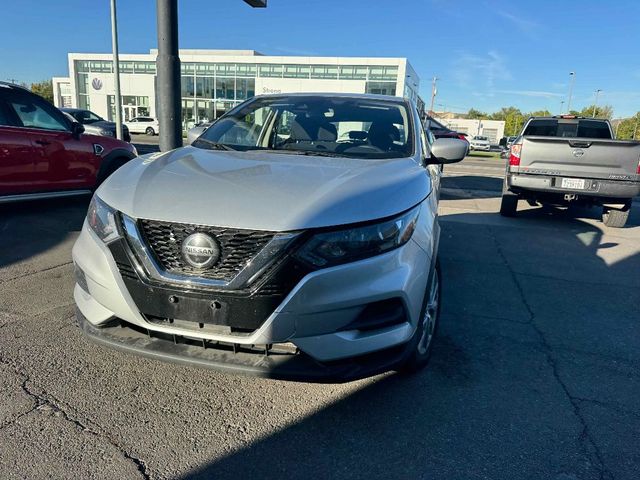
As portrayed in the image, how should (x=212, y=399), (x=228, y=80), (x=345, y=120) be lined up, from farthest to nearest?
(x=228, y=80), (x=345, y=120), (x=212, y=399)

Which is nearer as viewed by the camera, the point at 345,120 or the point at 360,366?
the point at 360,366

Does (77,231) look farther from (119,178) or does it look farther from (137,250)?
(137,250)

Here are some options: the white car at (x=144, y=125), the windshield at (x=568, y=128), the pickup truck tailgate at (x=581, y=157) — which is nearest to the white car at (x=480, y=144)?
the white car at (x=144, y=125)

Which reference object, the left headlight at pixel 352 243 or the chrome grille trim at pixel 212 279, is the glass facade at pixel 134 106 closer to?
the chrome grille trim at pixel 212 279

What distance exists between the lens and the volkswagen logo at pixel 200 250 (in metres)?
2.01

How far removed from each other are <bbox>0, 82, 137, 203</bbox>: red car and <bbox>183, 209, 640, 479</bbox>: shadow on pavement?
5.41 metres

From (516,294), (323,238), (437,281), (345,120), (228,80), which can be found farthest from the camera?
(228,80)

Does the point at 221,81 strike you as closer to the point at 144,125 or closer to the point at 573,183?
the point at 144,125

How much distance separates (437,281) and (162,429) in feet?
6.31

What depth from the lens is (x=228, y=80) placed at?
144 feet

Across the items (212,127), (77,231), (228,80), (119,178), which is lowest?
(77,231)

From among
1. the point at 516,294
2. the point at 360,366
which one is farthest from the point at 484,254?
the point at 360,366

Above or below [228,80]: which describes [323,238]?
below

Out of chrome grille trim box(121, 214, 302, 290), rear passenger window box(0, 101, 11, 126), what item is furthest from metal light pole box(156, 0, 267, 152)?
chrome grille trim box(121, 214, 302, 290)
